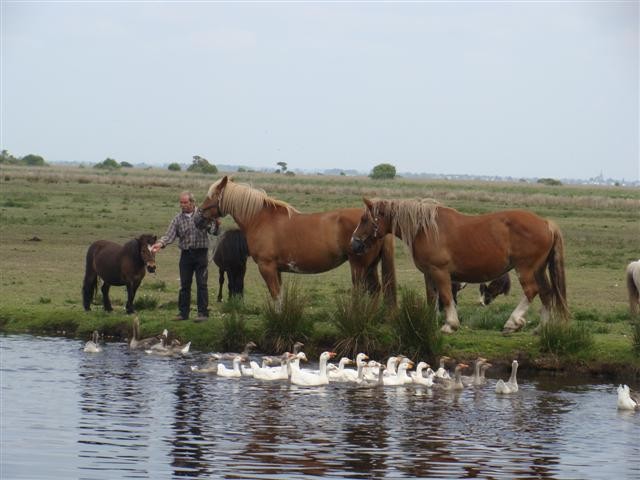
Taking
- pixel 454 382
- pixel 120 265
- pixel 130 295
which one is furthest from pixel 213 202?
pixel 454 382

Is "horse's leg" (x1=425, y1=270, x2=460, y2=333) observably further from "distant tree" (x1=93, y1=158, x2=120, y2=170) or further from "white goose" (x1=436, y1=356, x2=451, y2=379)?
"distant tree" (x1=93, y1=158, x2=120, y2=170)

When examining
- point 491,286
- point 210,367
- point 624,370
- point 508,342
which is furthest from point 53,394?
point 491,286

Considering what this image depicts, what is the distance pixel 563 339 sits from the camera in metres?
15.4

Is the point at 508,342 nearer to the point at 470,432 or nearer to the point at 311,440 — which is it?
the point at 470,432

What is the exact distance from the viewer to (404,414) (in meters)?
12.6

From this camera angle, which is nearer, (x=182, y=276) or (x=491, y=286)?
(x=182, y=276)

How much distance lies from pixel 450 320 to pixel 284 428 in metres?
5.36

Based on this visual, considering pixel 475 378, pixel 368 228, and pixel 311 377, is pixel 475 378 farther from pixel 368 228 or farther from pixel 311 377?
pixel 368 228

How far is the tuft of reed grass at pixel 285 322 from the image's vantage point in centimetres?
1609

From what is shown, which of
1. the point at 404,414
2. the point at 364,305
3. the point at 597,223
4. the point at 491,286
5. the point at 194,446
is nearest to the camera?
the point at 194,446

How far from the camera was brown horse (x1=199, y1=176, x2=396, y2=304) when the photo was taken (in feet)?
55.4

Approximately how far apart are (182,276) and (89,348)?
252 cm

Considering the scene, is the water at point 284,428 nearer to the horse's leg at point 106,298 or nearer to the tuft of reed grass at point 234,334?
the tuft of reed grass at point 234,334

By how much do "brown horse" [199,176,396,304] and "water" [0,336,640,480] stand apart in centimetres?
280
